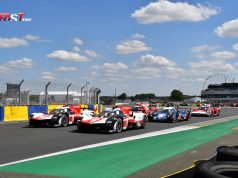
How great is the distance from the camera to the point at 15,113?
23.1m

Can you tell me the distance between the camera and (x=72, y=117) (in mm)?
19438

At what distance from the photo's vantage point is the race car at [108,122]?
15688 millimetres

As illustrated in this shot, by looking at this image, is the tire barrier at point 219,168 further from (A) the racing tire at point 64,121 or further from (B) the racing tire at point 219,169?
(A) the racing tire at point 64,121

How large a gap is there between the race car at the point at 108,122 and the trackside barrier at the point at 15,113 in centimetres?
752

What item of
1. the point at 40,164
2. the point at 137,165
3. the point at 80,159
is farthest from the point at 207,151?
the point at 40,164

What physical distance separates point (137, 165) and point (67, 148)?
3344mm

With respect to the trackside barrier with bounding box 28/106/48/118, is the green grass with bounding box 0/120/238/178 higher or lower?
lower

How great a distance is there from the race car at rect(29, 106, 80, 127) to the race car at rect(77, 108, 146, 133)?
2280 mm

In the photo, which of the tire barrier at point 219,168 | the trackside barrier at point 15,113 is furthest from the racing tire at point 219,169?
the trackside barrier at point 15,113

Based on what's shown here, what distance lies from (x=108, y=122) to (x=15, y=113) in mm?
9325

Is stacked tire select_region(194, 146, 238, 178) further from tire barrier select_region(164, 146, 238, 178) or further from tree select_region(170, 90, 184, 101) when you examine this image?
tree select_region(170, 90, 184, 101)

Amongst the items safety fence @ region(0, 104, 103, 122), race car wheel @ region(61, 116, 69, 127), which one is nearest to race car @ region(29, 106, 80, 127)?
race car wheel @ region(61, 116, 69, 127)

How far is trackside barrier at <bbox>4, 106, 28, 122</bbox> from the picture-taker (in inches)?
879

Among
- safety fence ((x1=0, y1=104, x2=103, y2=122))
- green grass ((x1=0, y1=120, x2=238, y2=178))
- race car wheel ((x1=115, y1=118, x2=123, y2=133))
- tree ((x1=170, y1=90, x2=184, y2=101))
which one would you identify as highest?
tree ((x1=170, y1=90, x2=184, y2=101))
